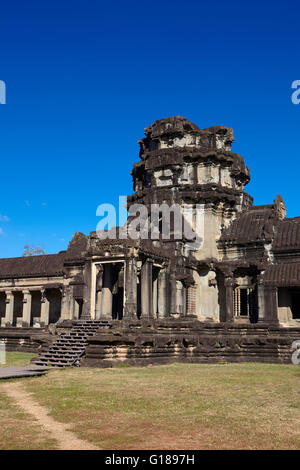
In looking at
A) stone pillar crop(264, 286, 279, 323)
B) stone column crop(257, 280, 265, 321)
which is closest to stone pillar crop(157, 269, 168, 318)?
stone column crop(257, 280, 265, 321)

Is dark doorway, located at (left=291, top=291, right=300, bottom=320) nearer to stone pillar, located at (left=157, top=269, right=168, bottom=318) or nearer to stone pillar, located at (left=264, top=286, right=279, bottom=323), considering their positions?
stone pillar, located at (left=264, top=286, right=279, bottom=323)

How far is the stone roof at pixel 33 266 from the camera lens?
4247 centimetres

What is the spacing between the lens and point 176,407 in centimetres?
1172

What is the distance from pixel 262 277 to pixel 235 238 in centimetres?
382

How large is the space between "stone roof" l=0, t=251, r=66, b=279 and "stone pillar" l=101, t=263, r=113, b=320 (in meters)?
13.1

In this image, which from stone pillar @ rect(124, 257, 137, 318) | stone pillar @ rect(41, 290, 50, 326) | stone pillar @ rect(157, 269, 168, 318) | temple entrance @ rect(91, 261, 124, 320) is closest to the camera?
stone pillar @ rect(124, 257, 137, 318)

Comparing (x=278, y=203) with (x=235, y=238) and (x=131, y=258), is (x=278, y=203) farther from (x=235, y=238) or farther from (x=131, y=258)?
(x=131, y=258)

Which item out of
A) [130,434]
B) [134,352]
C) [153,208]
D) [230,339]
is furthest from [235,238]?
[130,434]

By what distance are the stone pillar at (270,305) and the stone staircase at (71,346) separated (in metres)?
9.94

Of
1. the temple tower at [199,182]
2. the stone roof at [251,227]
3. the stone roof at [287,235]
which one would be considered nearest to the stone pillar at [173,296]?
the temple tower at [199,182]

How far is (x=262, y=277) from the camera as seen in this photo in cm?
2988

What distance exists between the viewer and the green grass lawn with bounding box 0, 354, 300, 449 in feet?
28.1

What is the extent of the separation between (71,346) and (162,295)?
754 cm

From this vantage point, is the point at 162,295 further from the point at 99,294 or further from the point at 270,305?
the point at 270,305
